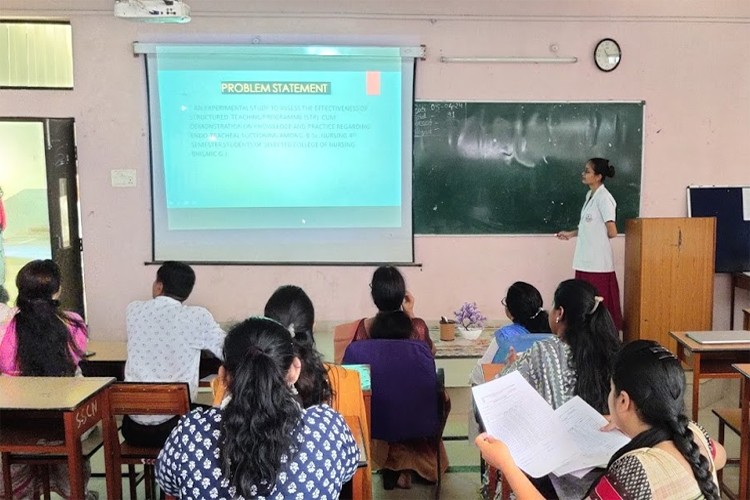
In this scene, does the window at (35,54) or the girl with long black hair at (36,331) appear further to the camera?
the window at (35,54)

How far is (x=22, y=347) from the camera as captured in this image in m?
2.74

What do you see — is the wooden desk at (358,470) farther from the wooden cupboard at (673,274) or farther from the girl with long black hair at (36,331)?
the wooden cupboard at (673,274)

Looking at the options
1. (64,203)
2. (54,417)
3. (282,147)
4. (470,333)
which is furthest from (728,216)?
(64,203)

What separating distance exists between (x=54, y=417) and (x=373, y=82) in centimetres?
327

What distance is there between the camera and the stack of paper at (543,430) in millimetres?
1804

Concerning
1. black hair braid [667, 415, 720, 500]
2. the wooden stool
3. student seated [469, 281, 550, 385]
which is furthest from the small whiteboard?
black hair braid [667, 415, 720, 500]

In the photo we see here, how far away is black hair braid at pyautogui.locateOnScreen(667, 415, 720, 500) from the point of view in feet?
4.43

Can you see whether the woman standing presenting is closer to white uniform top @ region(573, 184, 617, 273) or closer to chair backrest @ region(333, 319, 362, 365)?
white uniform top @ region(573, 184, 617, 273)

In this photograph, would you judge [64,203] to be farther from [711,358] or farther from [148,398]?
[711,358]

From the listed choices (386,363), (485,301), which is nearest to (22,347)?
(386,363)

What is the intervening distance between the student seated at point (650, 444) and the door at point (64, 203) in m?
4.39

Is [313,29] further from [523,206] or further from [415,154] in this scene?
[523,206]

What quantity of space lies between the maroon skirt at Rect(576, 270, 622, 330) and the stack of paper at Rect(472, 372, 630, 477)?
3078 mm

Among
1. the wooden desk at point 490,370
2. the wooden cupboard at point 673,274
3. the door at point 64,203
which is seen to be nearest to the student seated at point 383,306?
the wooden desk at point 490,370
